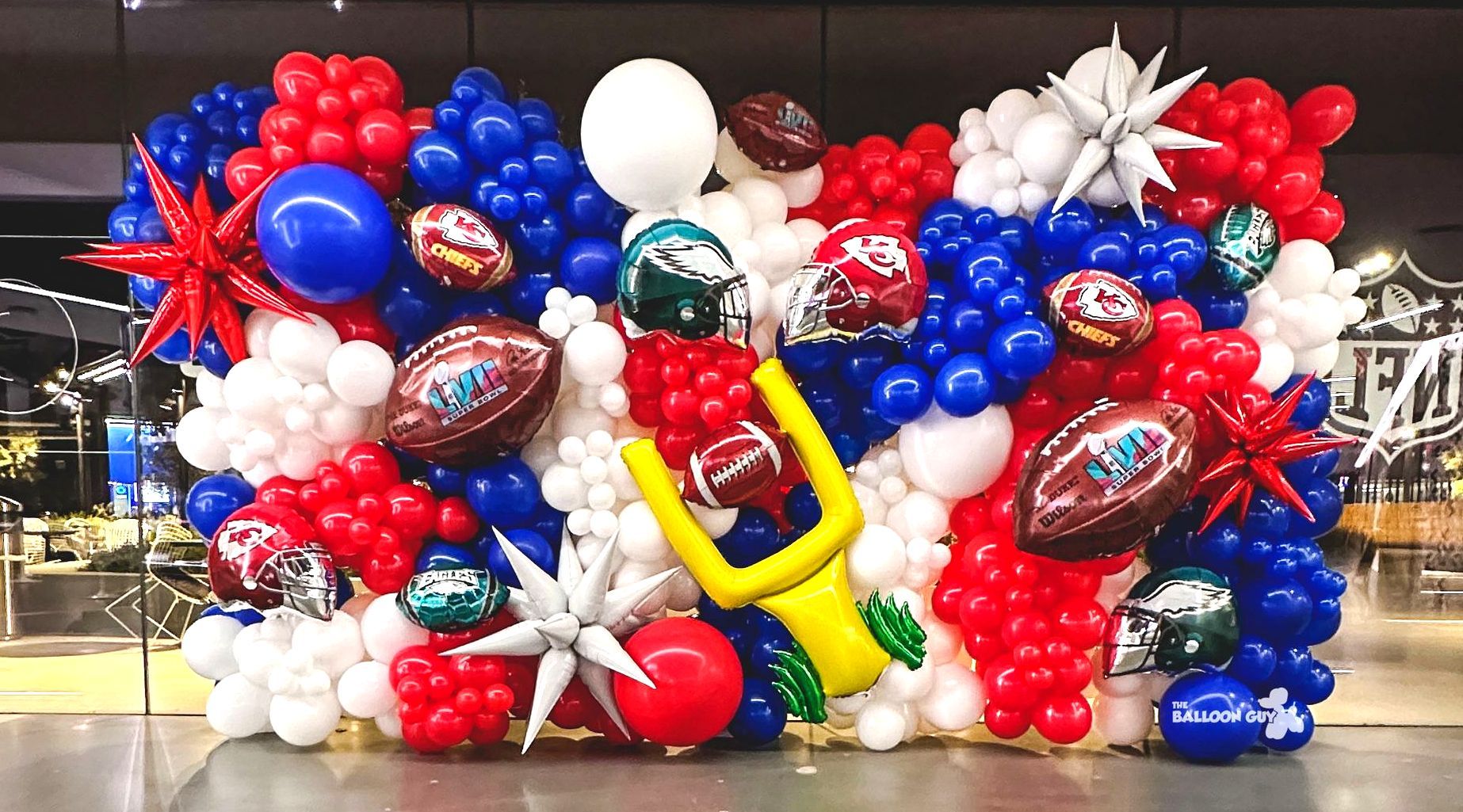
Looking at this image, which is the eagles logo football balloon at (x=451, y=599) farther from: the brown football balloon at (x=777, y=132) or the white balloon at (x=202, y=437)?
the brown football balloon at (x=777, y=132)

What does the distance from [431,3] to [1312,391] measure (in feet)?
9.34

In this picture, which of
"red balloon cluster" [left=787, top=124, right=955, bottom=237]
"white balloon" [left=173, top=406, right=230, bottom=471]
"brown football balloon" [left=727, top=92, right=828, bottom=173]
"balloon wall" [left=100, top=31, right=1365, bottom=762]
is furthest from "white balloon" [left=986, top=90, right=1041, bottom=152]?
"white balloon" [left=173, top=406, right=230, bottom=471]

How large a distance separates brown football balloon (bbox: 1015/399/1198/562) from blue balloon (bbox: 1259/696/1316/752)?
73 cm

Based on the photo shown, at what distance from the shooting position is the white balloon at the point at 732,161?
2.32 meters

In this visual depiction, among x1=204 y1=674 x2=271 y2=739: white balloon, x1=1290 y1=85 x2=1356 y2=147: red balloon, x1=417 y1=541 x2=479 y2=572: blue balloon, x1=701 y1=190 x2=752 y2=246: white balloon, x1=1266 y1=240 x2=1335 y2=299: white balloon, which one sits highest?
x1=1290 y1=85 x2=1356 y2=147: red balloon

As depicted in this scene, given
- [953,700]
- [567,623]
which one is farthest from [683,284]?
[953,700]

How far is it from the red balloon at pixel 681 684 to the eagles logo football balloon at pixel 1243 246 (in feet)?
5.36

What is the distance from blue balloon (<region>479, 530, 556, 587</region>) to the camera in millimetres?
2227

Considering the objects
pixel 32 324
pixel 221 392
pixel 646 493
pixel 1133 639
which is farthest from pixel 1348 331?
pixel 32 324

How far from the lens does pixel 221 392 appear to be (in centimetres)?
226

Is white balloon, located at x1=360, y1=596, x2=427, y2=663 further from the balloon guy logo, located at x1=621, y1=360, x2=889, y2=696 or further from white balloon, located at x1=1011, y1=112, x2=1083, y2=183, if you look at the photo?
white balloon, located at x1=1011, y1=112, x2=1083, y2=183

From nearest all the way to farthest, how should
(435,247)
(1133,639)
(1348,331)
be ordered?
(435,247), (1133,639), (1348,331)

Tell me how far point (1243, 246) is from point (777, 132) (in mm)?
1239

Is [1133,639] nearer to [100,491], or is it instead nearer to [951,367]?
[951,367]
